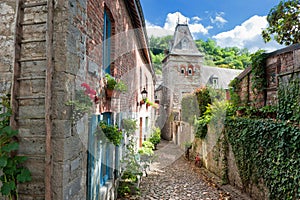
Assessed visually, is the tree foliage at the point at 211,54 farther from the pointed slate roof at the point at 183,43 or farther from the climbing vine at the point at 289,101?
the climbing vine at the point at 289,101

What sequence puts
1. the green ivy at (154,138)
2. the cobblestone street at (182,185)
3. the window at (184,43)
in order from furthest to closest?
the window at (184,43) → the green ivy at (154,138) → the cobblestone street at (182,185)

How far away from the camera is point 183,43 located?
20.0m

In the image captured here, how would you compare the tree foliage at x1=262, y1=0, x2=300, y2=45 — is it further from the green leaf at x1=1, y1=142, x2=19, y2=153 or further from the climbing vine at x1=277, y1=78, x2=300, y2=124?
the green leaf at x1=1, y1=142, x2=19, y2=153

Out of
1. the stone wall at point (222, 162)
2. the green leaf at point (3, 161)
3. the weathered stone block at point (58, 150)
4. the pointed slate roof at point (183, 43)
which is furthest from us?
the pointed slate roof at point (183, 43)

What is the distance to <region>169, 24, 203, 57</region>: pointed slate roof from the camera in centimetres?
1969

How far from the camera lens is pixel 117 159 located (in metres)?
5.34

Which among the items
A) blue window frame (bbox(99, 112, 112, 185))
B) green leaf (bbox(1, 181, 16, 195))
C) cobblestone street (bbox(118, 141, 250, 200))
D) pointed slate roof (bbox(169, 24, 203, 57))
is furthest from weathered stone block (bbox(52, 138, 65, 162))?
pointed slate roof (bbox(169, 24, 203, 57))

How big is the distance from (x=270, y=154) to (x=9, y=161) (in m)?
4.34

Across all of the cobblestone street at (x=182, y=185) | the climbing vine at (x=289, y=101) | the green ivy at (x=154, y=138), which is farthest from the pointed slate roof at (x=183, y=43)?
the climbing vine at (x=289, y=101)

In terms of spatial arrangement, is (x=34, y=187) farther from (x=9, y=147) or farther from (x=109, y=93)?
(x=109, y=93)

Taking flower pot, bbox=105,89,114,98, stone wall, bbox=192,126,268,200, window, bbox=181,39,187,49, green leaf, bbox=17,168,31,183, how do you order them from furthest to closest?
window, bbox=181,39,187,49 → stone wall, bbox=192,126,268,200 → flower pot, bbox=105,89,114,98 → green leaf, bbox=17,168,31,183

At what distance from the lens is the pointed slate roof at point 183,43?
19688 mm

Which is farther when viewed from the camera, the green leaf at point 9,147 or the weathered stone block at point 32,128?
the weathered stone block at point 32,128

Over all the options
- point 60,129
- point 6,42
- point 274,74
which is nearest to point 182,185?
point 274,74
